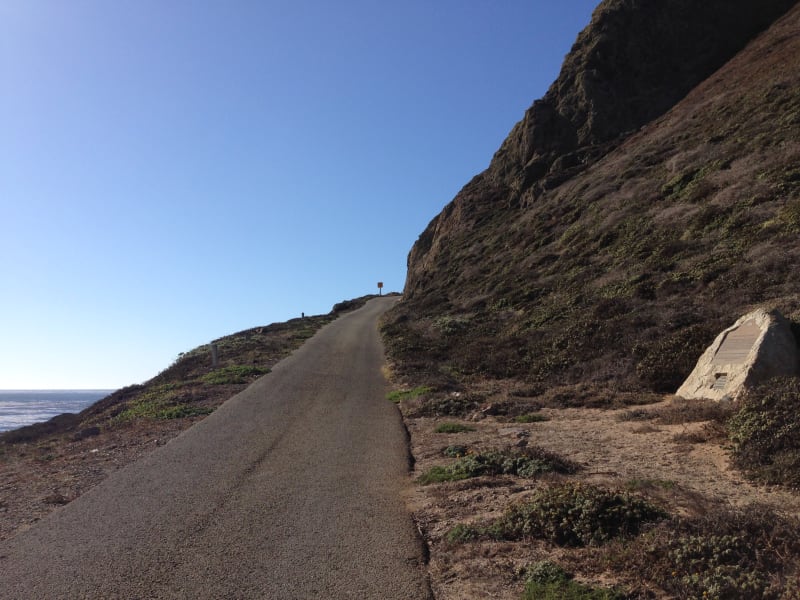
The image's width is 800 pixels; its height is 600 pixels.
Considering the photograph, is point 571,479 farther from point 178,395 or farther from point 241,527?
point 178,395

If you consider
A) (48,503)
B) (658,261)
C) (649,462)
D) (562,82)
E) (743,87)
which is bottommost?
(649,462)

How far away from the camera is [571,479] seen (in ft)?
26.3

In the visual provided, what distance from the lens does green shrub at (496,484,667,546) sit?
5859mm

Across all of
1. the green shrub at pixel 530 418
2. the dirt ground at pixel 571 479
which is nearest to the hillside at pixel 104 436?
the dirt ground at pixel 571 479

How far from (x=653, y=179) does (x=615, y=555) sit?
3032cm

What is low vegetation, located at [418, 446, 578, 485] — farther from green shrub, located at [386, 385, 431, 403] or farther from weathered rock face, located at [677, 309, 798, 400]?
green shrub, located at [386, 385, 431, 403]

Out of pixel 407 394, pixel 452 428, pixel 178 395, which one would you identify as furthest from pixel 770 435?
pixel 178 395

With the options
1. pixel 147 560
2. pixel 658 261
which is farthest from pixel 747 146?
pixel 147 560

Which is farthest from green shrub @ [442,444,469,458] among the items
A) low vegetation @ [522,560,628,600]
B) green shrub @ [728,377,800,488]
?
low vegetation @ [522,560,628,600]

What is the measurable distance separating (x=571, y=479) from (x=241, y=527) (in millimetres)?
4539

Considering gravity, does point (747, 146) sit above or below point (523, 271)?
above

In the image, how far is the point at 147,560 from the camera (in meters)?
6.50

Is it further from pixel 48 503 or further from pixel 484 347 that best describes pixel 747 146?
pixel 48 503

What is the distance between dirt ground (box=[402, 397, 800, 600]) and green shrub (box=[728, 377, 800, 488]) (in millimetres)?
234
